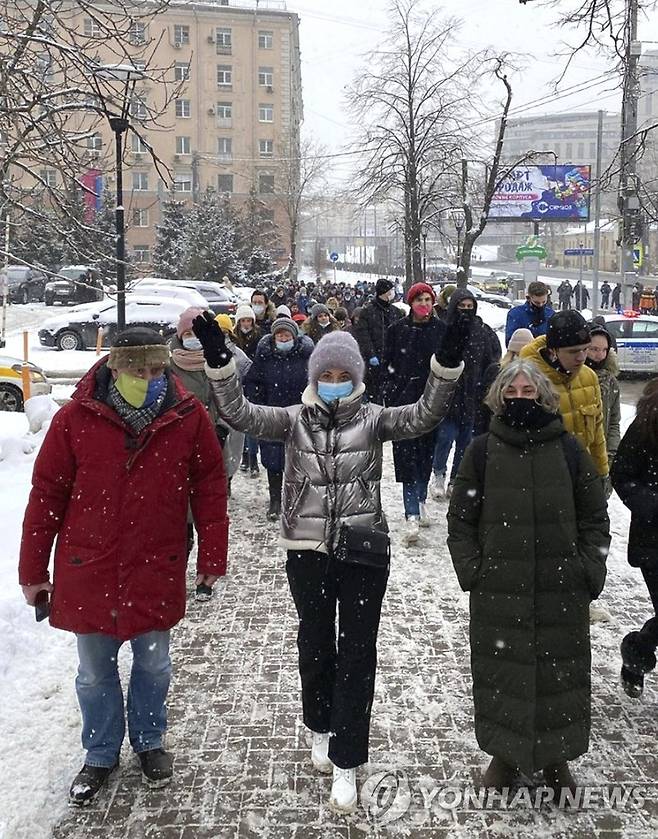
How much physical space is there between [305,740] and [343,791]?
567mm

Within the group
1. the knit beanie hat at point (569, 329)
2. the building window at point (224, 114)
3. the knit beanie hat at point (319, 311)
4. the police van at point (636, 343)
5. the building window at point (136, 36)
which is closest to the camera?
the knit beanie hat at point (569, 329)

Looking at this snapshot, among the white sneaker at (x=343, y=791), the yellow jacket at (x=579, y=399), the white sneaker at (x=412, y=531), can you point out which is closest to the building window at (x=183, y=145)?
the white sneaker at (x=412, y=531)

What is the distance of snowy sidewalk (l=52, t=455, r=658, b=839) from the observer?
329 centimetres

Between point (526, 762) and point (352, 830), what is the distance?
757mm

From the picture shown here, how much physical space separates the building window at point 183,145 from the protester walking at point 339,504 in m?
68.0

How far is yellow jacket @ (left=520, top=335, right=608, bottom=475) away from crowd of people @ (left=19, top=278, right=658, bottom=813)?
3.65ft

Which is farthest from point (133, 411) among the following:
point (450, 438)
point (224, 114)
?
point (224, 114)

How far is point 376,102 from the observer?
2600 cm

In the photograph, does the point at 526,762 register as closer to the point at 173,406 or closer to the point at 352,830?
the point at 352,830

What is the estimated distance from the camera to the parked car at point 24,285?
36906 millimetres

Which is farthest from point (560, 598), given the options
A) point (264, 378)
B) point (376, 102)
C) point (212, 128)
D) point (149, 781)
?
point (212, 128)

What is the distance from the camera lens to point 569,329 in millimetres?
4191

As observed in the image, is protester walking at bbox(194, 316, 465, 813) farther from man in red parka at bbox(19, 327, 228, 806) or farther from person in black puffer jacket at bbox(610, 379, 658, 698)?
person in black puffer jacket at bbox(610, 379, 658, 698)

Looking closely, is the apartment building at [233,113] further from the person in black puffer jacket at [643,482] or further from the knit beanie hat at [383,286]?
the person in black puffer jacket at [643,482]
